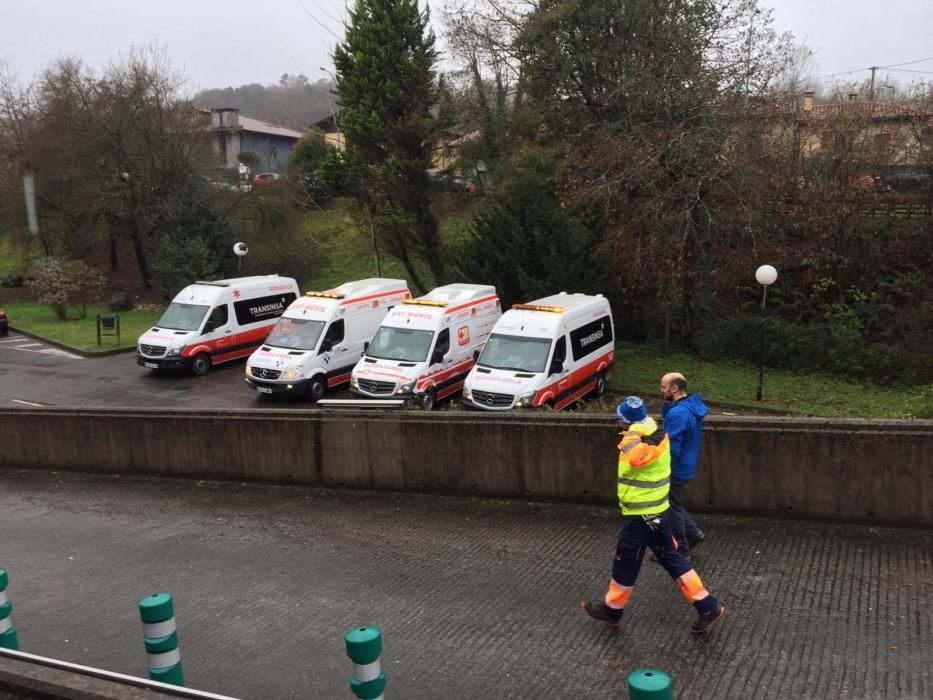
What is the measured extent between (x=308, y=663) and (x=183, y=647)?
1.13 metres

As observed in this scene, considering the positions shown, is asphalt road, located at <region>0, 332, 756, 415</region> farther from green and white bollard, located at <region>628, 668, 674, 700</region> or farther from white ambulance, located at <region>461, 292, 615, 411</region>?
green and white bollard, located at <region>628, 668, 674, 700</region>

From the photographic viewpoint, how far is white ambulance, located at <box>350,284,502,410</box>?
57.3ft

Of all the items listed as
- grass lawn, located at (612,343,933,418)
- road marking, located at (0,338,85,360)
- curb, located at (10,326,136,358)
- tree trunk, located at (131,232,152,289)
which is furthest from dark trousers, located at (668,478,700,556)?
tree trunk, located at (131,232,152,289)

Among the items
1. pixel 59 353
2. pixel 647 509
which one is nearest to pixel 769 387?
pixel 647 509

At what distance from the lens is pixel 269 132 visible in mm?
67250

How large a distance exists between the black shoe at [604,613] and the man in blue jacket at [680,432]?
699 mm

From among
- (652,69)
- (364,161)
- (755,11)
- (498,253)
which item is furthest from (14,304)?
(755,11)

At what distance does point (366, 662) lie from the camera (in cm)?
422

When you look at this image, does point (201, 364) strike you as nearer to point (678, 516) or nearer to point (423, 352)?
point (423, 352)

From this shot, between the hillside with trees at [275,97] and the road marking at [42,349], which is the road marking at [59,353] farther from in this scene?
the hillside with trees at [275,97]

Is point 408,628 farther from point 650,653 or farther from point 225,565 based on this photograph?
point 225,565

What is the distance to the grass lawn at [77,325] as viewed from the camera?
89.1ft

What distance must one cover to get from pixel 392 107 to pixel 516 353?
14644 mm

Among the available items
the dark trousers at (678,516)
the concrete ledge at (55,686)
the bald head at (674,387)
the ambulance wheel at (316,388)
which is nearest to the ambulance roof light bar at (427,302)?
the ambulance wheel at (316,388)
